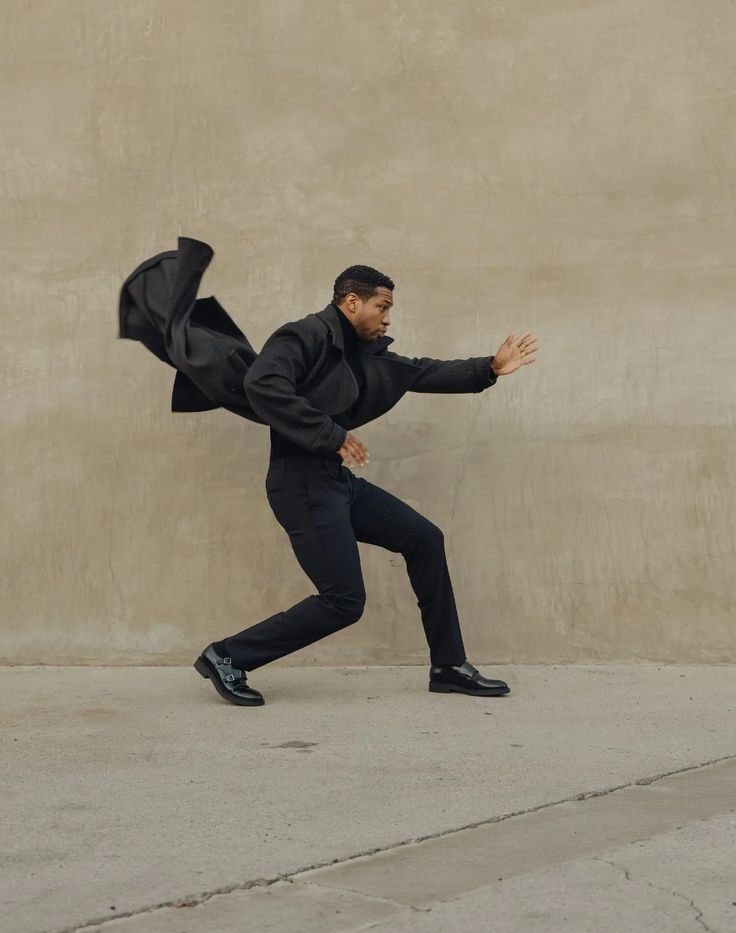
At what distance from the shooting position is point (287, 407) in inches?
203

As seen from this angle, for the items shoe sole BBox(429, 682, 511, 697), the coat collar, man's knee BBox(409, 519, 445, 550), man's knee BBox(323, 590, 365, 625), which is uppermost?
the coat collar

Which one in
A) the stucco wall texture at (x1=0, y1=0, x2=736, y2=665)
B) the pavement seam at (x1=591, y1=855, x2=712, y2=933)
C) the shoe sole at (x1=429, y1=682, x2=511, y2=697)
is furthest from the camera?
the stucco wall texture at (x1=0, y1=0, x2=736, y2=665)

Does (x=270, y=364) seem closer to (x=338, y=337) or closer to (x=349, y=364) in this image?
(x=338, y=337)

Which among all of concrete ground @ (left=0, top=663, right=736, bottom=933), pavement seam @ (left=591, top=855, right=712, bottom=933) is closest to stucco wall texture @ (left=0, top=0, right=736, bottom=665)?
concrete ground @ (left=0, top=663, right=736, bottom=933)

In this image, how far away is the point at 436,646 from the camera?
222 inches

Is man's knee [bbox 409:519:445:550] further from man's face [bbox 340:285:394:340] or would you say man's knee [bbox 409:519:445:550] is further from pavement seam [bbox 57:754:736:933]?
pavement seam [bbox 57:754:736:933]

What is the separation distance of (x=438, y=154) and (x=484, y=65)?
0.43 m

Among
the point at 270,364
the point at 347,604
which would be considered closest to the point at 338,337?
the point at 270,364

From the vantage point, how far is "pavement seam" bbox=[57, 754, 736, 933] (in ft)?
10.2

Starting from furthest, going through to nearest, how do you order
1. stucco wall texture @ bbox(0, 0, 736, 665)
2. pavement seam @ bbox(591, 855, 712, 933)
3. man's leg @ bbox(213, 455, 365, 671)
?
stucco wall texture @ bbox(0, 0, 736, 665), man's leg @ bbox(213, 455, 365, 671), pavement seam @ bbox(591, 855, 712, 933)

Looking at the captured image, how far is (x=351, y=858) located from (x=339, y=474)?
2.11m

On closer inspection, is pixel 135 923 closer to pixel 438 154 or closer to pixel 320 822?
pixel 320 822

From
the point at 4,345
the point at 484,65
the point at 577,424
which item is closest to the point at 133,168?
the point at 4,345

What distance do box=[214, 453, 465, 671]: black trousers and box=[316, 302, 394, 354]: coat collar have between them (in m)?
0.46
